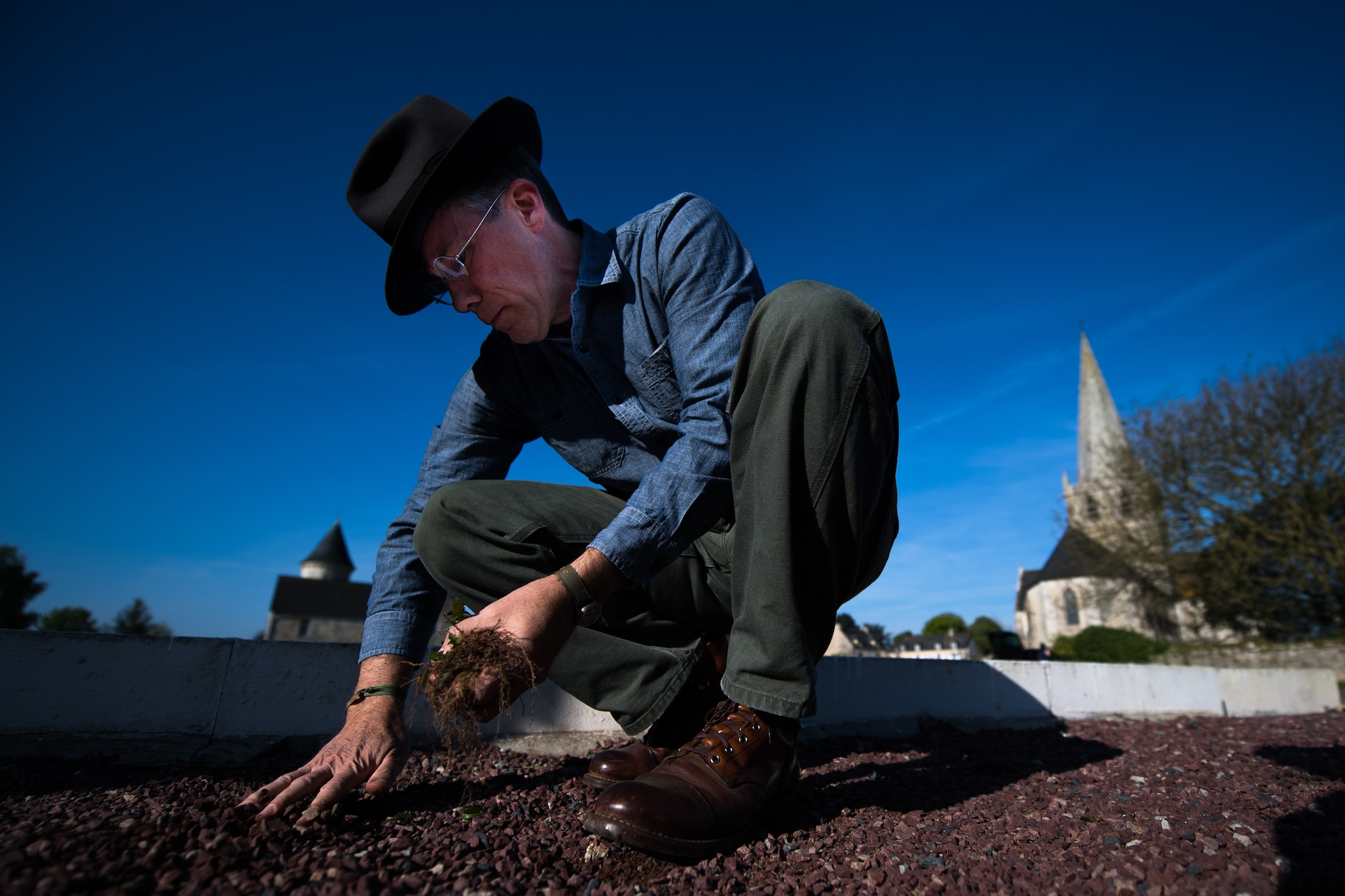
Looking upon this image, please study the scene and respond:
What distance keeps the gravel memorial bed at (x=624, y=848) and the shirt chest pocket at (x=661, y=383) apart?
1071mm

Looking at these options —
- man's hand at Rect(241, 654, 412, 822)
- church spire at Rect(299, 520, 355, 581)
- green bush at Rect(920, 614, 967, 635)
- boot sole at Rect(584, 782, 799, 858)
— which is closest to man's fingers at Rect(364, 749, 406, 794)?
man's hand at Rect(241, 654, 412, 822)

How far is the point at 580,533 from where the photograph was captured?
1923 millimetres

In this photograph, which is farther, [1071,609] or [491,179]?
[1071,609]

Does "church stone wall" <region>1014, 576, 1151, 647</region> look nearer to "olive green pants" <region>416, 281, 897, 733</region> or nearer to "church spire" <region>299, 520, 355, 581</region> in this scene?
"olive green pants" <region>416, 281, 897, 733</region>

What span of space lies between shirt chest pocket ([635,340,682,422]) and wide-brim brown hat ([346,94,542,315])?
0.72 m

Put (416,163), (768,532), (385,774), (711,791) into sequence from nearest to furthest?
1. (711,791)
2. (768,532)
3. (385,774)
4. (416,163)

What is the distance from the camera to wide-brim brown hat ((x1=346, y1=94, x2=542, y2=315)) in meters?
1.83

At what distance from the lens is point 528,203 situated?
6.48 feet

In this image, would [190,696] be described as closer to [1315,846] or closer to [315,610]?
[1315,846]

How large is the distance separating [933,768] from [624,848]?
1.62m

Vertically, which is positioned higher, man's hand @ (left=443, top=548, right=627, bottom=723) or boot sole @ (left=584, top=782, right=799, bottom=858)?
man's hand @ (left=443, top=548, right=627, bottom=723)

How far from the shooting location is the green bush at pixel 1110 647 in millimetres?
21328

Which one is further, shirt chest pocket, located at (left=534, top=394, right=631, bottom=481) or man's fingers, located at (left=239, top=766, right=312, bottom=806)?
shirt chest pocket, located at (left=534, top=394, right=631, bottom=481)

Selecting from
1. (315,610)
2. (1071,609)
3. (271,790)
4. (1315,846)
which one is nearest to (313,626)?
(315,610)
